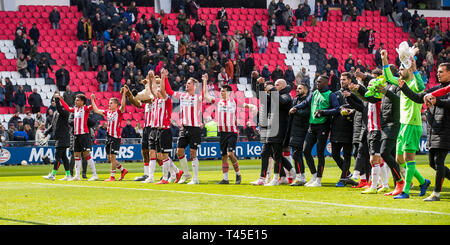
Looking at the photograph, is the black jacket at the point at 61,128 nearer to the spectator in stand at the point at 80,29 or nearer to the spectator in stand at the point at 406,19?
the spectator in stand at the point at 80,29

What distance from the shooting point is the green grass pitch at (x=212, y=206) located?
9.11 metres

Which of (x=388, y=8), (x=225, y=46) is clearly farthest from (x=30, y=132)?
(x=388, y=8)

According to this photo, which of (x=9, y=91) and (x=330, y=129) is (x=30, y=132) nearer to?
(x=9, y=91)

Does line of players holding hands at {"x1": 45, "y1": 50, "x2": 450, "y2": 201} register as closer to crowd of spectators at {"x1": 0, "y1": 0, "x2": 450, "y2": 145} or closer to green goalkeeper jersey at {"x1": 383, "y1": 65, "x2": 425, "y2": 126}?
green goalkeeper jersey at {"x1": 383, "y1": 65, "x2": 425, "y2": 126}

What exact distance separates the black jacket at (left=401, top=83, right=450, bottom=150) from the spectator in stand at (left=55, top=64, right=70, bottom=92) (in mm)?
23230

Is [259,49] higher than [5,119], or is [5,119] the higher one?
[259,49]

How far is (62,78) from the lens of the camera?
31578mm

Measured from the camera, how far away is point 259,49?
3981 centimetres

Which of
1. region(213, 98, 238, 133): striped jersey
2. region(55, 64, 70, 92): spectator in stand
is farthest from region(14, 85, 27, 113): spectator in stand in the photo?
region(213, 98, 238, 133): striped jersey

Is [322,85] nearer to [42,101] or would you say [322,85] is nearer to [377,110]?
[377,110]

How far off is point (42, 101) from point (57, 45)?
453 cm

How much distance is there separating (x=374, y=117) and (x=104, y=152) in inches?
676
